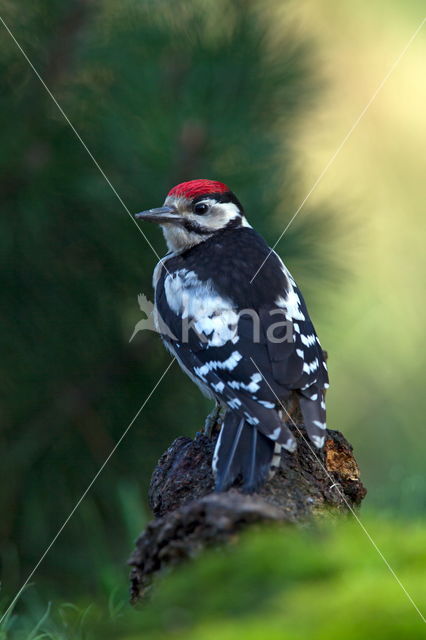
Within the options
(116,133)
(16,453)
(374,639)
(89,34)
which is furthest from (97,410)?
(374,639)

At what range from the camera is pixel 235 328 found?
7.61 feet

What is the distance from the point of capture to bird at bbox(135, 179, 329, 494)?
6.30ft

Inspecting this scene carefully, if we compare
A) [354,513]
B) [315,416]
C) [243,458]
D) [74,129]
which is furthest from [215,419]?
[74,129]

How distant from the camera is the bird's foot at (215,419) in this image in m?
2.35

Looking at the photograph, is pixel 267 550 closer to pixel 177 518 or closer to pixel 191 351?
pixel 177 518

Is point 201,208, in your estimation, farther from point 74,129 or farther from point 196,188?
point 74,129

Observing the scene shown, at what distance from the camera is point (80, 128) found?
2469 millimetres

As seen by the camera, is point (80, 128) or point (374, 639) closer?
point (374, 639)

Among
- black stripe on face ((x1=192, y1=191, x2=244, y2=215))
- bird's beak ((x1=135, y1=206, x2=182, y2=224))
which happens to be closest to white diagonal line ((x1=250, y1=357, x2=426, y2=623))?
bird's beak ((x1=135, y1=206, x2=182, y2=224))

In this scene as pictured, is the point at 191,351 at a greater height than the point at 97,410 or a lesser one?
greater

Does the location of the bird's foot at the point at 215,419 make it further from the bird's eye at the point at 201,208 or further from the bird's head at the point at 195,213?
the bird's eye at the point at 201,208

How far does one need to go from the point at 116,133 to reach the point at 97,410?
851 mm

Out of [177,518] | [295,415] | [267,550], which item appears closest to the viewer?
[267,550]

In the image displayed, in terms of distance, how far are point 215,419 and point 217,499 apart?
4.11 feet
